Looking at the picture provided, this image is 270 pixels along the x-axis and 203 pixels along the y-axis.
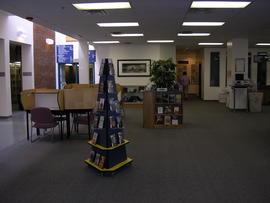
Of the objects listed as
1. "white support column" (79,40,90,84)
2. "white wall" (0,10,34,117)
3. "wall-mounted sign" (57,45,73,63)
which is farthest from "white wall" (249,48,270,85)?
"white wall" (0,10,34,117)

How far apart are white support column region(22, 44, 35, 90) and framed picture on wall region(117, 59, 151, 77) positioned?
12.9 ft

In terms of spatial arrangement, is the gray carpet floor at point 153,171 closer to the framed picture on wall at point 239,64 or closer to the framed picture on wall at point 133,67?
the framed picture on wall at point 239,64

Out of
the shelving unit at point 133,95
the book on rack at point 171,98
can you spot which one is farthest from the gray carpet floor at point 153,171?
the shelving unit at point 133,95

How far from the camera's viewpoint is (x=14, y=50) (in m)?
12.2

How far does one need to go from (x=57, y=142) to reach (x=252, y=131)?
492cm

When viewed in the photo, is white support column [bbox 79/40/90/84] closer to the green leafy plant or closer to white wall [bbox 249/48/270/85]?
the green leafy plant

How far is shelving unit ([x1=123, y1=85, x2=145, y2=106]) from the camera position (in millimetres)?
13070

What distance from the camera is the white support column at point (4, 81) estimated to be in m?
9.73

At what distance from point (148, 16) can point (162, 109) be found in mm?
2553

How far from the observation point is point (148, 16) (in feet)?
23.4

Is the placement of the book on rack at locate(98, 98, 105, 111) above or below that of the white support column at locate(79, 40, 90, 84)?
below

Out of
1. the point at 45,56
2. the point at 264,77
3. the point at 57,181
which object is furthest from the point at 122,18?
the point at 264,77

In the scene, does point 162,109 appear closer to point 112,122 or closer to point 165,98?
point 165,98

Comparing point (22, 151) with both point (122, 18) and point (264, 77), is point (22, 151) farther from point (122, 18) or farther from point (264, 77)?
point (264, 77)
